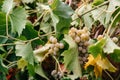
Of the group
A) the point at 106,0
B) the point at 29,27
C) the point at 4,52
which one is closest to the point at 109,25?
the point at 106,0

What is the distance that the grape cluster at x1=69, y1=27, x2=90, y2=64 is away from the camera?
3.09ft

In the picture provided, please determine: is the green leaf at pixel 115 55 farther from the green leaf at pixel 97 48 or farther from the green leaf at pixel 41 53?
the green leaf at pixel 41 53

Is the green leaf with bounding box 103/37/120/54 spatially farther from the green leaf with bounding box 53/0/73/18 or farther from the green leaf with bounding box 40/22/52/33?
the green leaf with bounding box 40/22/52/33

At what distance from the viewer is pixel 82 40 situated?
94 centimetres

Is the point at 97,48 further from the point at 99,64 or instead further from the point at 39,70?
the point at 39,70

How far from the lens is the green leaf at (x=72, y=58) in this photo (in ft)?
3.11

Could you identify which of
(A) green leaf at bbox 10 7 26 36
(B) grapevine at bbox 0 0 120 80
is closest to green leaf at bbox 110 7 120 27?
(B) grapevine at bbox 0 0 120 80

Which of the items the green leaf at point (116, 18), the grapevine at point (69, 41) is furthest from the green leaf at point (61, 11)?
the green leaf at point (116, 18)

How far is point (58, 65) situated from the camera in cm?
105

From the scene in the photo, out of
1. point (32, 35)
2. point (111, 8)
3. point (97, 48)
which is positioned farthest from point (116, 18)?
point (32, 35)

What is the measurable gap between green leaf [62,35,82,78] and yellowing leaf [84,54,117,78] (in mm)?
31

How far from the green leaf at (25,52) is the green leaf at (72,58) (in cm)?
9

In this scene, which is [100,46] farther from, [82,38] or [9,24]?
[9,24]

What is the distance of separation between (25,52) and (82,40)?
140 millimetres
